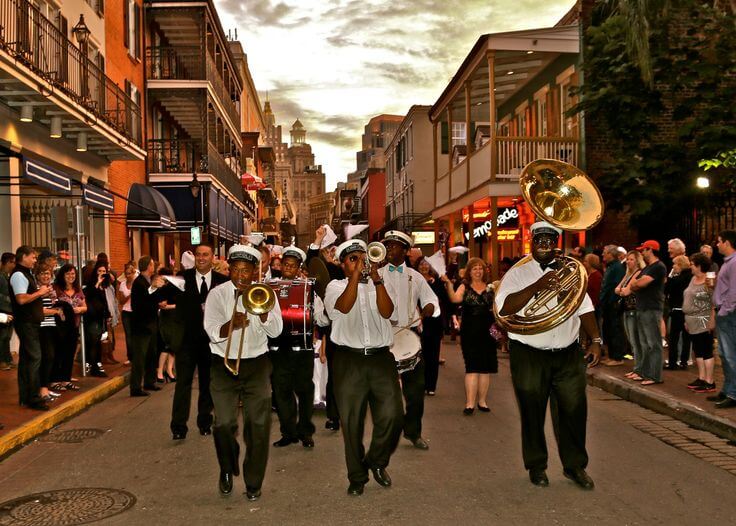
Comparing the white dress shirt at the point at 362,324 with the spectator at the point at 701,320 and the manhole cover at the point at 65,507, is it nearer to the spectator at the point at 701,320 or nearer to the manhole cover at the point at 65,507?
the manhole cover at the point at 65,507

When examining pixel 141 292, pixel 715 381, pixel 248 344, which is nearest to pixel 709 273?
pixel 715 381

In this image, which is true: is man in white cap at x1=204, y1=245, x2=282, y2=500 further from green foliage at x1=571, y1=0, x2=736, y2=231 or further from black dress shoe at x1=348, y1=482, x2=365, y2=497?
green foliage at x1=571, y1=0, x2=736, y2=231

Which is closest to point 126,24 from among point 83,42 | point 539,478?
point 83,42

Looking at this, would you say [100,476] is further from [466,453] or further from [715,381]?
[715,381]

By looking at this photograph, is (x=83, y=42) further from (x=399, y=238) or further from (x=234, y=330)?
(x=234, y=330)

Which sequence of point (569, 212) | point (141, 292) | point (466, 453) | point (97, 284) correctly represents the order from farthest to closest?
point (97, 284) → point (141, 292) → point (466, 453) → point (569, 212)

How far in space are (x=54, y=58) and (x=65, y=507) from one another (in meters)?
11.8

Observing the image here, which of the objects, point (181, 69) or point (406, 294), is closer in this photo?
point (406, 294)

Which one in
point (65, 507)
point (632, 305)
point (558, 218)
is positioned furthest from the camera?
point (632, 305)

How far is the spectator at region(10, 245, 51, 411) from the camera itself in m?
8.59

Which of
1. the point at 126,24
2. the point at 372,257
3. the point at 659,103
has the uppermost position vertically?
the point at 126,24

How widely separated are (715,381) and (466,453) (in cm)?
515

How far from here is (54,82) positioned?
13.2 metres

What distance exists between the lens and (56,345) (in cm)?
1020
